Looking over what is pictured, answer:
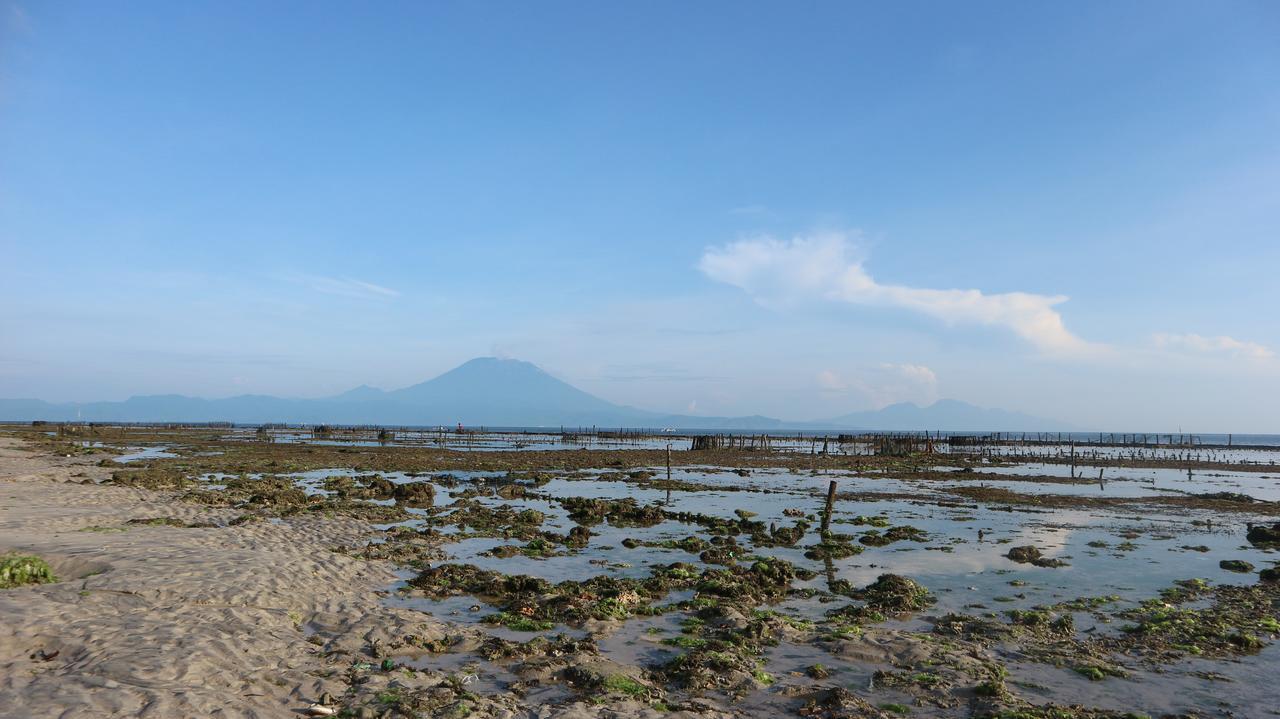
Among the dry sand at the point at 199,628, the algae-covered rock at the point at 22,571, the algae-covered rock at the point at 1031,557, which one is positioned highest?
the algae-covered rock at the point at 22,571

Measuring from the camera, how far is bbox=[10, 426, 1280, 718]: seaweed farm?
994cm

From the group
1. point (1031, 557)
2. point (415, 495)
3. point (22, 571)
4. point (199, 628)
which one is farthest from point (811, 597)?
point (415, 495)

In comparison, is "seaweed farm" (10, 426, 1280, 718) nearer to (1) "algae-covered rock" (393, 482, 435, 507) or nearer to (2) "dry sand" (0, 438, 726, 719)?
(1) "algae-covered rock" (393, 482, 435, 507)

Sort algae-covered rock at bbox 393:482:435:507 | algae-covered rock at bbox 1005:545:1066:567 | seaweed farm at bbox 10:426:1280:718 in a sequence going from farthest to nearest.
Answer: algae-covered rock at bbox 393:482:435:507, algae-covered rock at bbox 1005:545:1066:567, seaweed farm at bbox 10:426:1280:718

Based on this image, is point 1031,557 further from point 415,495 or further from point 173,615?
point 415,495

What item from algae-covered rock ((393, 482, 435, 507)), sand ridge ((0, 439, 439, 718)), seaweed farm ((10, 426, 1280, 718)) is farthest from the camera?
algae-covered rock ((393, 482, 435, 507))

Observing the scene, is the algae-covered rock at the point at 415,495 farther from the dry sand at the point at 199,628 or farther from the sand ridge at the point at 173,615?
the dry sand at the point at 199,628

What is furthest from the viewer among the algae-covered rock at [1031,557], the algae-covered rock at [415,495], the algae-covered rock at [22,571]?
the algae-covered rock at [415,495]

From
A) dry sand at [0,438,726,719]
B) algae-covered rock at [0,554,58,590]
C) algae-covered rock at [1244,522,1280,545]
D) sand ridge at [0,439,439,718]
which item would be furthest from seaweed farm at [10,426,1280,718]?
algae-covered rock at [0,554,58,590]

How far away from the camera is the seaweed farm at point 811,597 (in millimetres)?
9938

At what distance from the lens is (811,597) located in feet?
51.0

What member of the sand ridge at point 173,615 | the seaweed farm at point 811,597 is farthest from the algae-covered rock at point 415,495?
the sand ridge at point 173,615

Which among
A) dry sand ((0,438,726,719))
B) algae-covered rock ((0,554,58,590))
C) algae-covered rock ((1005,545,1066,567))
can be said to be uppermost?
algae-covered rock ((0,554,58,590))

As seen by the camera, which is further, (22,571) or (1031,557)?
(1031,557)
